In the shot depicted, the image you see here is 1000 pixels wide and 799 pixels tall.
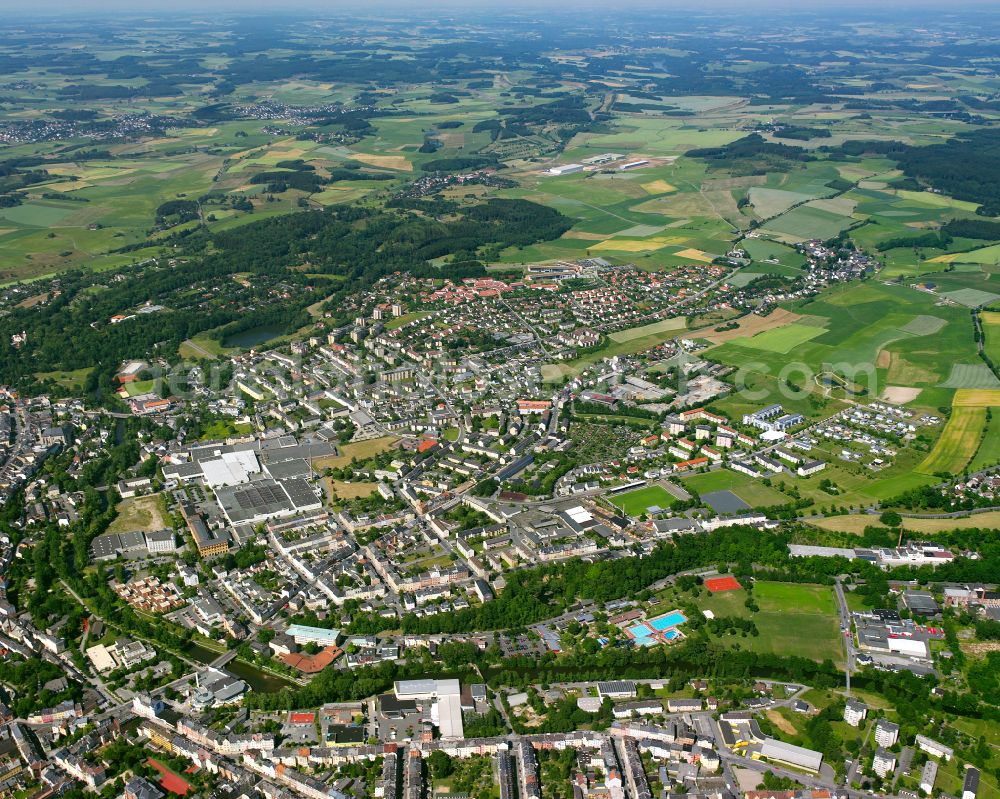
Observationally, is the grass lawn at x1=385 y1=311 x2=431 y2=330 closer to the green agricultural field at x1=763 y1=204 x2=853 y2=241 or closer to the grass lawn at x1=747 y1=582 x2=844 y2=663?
the grass lawn at x1=747 y1=582 x2=844 y2=663

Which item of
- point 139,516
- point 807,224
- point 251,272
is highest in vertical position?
point 807,224

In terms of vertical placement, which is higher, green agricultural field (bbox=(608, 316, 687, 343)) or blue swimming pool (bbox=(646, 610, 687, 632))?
green agricultural field (bbox=(608, 316, 687, 343))

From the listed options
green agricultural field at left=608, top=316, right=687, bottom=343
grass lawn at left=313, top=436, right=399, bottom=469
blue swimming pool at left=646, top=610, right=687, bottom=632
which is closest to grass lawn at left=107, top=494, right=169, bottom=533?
grass lawn at left=313, top=436, right=399, bottom=469

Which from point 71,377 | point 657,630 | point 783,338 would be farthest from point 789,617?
point 71,377

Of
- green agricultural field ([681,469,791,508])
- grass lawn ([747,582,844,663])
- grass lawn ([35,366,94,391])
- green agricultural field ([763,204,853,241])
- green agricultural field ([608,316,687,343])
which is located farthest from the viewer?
green agricultural field ([763,204,853,241])

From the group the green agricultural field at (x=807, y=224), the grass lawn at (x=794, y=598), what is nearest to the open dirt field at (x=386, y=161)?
the green agricultural field at (x=807, y=224)

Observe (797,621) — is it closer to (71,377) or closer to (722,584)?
(722,584)

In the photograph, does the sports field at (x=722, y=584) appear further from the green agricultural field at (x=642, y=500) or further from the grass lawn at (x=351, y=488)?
the grass lawn at (x=351, y=488)
